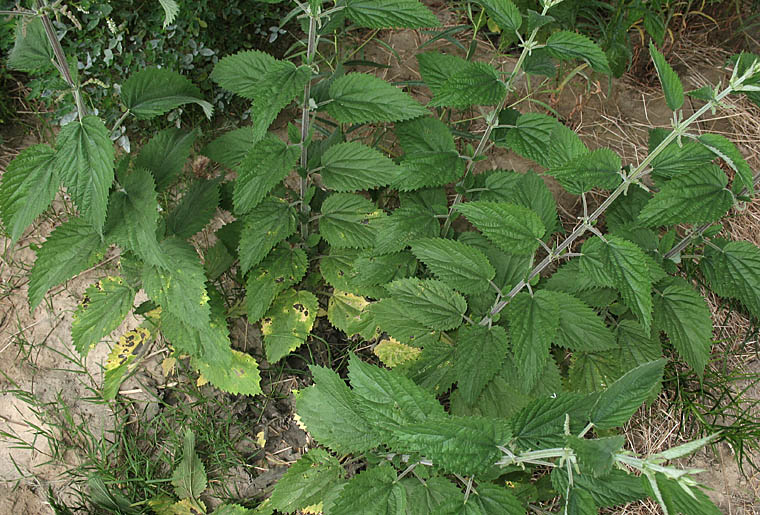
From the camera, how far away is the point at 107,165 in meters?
1.59

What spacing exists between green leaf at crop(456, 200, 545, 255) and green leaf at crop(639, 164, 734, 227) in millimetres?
322

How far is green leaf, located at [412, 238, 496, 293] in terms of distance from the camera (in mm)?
2025

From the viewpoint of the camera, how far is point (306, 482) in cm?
202

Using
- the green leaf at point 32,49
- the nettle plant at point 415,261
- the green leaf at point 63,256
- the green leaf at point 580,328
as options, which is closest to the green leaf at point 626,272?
the nettle plant at point 415,261

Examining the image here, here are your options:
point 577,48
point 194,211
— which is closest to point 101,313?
point 194,211

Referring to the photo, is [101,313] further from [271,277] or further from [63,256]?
[271,277]

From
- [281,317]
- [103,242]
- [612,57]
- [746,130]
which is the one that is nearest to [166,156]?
[103,242]

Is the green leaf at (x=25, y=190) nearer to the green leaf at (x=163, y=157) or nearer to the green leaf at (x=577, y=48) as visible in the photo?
the green leaf at (x=163, y=157)

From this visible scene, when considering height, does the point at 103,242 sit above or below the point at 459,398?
above

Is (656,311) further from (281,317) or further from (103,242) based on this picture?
(103,242)

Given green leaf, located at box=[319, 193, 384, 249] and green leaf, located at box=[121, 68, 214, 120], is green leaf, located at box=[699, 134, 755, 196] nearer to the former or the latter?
green leaf, located at box=[319, 193, 384, 249]

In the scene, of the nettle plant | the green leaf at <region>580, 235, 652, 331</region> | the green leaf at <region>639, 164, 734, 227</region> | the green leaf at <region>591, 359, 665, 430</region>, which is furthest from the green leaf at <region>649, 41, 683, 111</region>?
the green leaf at <region>591, 359, 665, 430</region>

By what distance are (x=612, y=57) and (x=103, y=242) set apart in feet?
7.90

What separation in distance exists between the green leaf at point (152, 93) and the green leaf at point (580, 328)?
54.2 inches
